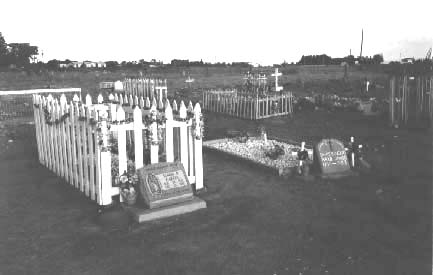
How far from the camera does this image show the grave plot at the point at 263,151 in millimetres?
9195

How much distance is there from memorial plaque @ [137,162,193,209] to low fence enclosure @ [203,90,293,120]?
11.7 metres

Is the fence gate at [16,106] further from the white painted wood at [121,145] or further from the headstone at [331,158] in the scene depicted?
the headstone at [331,158]

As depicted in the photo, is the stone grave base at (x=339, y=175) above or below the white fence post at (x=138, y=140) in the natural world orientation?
below

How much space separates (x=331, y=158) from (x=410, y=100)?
27.1 ft

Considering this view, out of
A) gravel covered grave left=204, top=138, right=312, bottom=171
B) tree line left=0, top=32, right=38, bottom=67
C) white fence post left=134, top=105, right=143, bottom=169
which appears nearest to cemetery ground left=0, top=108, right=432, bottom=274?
gravel covered grave left=204, top=138, right=312, bottom=171

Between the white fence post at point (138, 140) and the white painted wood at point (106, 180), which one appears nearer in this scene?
the white painted wood at point (106, 180)

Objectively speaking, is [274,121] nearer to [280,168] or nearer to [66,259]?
[280,168]

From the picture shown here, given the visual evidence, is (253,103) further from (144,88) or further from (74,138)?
(74,138)

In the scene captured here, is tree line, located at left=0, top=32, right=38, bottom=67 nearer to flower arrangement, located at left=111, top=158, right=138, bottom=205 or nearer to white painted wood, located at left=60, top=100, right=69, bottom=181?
white painted wood, located at left=60, top=100, right=69, bottom=181

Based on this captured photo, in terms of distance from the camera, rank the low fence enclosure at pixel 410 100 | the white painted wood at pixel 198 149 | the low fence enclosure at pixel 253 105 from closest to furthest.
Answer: the white painted wood at pixel 198 149 → the low fence enclosure at pixel 410 100 → the low fence enclosure at pixel 253 105

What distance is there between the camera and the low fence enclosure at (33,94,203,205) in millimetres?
6664

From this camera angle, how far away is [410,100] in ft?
49.2

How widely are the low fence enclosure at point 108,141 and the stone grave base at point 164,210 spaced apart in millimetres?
706

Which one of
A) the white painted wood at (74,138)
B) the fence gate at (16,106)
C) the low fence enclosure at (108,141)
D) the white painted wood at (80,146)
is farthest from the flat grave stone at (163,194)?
the fence gate at (16,106)
